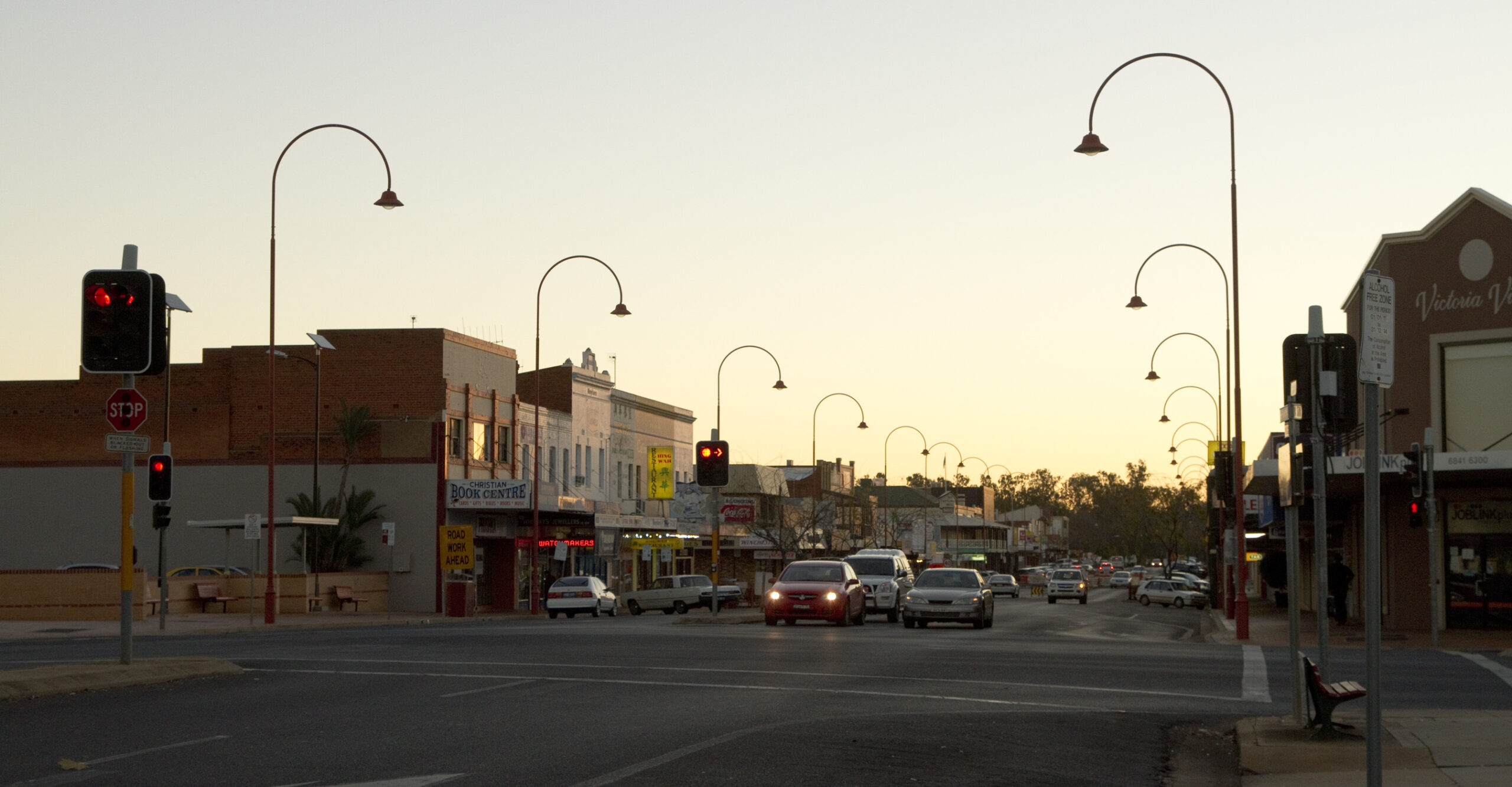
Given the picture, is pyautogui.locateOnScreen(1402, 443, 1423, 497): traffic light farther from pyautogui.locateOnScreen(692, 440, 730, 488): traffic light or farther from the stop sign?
the stop sign

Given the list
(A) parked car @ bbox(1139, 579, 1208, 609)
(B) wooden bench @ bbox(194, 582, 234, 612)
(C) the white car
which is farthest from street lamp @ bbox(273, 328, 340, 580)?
(A) parked car @ bbox(1139, 579, 1208, 609)

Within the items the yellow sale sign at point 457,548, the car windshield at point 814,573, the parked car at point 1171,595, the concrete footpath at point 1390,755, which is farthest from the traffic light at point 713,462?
the parked car at point 1171,595

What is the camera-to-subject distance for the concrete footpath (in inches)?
391

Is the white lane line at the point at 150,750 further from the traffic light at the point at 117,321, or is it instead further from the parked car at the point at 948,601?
the parked car at the point at 948,601

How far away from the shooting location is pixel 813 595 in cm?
3212

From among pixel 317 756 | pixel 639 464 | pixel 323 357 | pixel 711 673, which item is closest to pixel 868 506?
pixel 639 464

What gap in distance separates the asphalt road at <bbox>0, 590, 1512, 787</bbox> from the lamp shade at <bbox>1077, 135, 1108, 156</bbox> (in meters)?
8.50

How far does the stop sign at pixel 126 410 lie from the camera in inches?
599

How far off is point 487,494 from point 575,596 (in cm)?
589

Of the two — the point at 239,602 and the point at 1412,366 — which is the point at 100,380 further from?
the point at 1412,366

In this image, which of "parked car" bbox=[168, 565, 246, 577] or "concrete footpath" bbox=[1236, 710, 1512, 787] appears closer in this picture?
"concrete footpath" bbox=[1236, 710, 1512, 787]

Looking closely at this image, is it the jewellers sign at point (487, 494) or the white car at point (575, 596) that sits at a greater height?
the jewellers sign at point (487, 494)

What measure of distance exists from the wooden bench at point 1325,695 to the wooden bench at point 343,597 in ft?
127

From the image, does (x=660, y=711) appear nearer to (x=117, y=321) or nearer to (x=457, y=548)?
(x=117, y=321)
